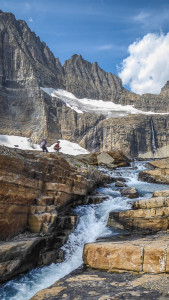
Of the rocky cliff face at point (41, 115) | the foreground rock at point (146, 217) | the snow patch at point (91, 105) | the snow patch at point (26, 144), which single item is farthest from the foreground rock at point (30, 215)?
the snow patch at point (91, 105)

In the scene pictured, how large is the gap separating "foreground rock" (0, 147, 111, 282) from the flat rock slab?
1.89 meters

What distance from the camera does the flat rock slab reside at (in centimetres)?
518

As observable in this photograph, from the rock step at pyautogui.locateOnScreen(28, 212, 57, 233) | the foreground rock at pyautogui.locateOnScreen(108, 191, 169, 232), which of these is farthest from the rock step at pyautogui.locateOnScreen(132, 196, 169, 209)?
the rock step at pyautogui.locateOnScreen(28, 212, 57, 233)

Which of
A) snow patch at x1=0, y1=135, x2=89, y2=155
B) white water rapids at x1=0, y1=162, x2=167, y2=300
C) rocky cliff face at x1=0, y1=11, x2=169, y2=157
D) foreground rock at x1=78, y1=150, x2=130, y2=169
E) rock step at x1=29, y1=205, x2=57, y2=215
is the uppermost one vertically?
rocky cliff face at x1=0, y1=11, x2=169, y2=157

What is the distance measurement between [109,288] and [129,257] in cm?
161

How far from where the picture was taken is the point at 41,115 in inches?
2950

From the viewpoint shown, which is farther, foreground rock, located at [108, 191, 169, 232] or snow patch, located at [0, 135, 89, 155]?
snow patch, located at [0, 135, 89, 155]

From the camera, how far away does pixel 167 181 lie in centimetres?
2208

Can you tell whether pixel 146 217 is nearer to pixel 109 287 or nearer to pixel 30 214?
pixel 30 214

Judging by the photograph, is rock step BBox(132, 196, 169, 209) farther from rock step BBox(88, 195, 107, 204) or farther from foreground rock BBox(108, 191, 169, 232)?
rock step BBox(88, 195, 107, 204)

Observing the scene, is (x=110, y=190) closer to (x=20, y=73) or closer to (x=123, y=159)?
(x=123, y=159)

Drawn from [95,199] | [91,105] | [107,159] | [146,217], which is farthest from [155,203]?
[91,105]

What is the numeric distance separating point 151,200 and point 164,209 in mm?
1037

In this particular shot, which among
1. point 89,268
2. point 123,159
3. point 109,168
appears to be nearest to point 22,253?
point 89,268
